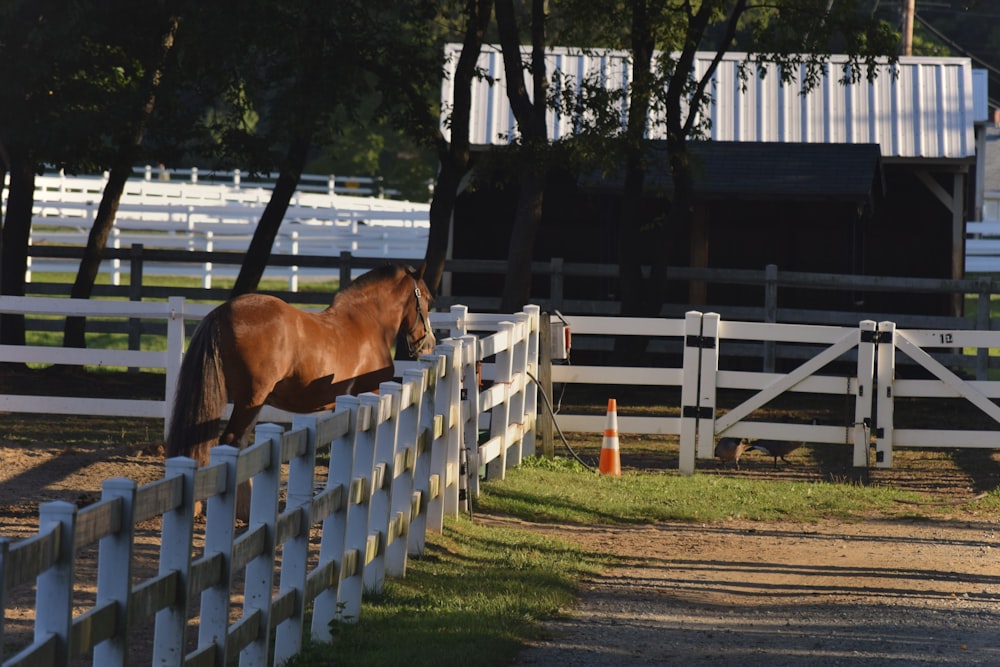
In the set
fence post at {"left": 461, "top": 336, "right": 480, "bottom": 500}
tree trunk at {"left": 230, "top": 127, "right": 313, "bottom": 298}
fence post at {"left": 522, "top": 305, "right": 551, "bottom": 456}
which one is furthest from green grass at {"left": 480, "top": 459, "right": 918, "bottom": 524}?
tree trunk at {"left": 230, "top": 127, "right": 313, "bottom": 298}

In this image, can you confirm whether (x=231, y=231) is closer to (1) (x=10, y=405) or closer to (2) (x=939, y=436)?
(1) (x=10, y=405)

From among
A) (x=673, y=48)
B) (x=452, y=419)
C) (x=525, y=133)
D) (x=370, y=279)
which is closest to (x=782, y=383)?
(x=370, y=279)

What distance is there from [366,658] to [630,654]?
1.30 m

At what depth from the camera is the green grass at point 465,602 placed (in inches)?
234

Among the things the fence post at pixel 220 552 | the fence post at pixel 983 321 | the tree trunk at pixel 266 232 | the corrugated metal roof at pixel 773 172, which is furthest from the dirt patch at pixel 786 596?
the tree trunk at pixel 266 232

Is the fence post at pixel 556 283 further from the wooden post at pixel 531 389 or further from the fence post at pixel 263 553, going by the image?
the fence post at pixel 263 553

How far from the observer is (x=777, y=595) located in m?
7.80

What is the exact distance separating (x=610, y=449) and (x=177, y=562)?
7.94 metres

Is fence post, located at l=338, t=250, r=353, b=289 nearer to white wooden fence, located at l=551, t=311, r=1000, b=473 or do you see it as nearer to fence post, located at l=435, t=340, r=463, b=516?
white wooden fence, located at l=551, t=311, r=1000, b=473

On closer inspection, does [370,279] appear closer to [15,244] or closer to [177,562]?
[177,562]

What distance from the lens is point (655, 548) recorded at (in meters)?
9.23

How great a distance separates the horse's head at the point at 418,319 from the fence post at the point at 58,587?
7.14 m

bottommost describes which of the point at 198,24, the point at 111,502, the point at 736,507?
the point at 736,507

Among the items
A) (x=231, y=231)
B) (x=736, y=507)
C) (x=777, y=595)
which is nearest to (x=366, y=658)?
(x=777, y=595)
